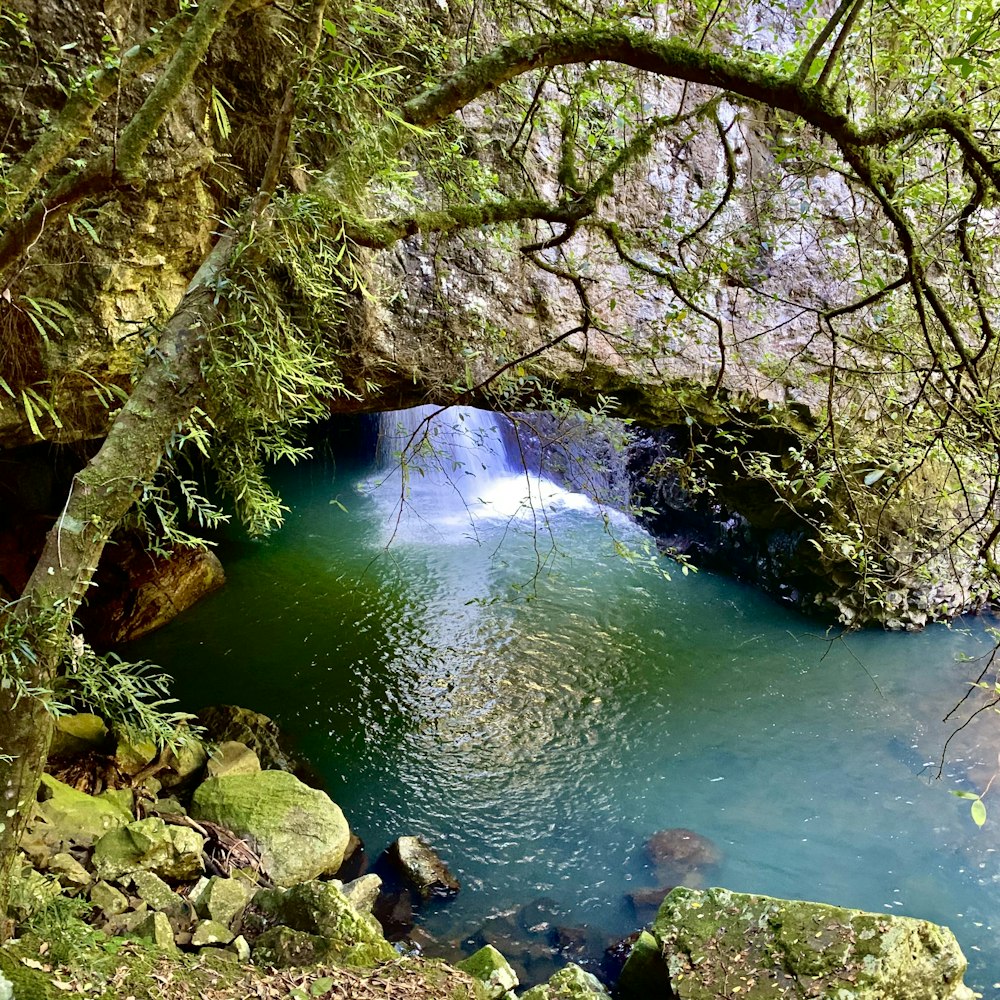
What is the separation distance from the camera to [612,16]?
3311mm

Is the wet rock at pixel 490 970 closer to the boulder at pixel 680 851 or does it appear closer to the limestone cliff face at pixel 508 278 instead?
the boulder at pixel 680 851

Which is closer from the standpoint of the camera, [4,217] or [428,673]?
[4,217]

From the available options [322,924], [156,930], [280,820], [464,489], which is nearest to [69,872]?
[156,930]

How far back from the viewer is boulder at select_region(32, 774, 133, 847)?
3.58 metres

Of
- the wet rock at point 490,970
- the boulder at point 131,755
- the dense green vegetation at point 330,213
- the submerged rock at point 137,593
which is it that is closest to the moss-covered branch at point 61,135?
the dense green vegetation at point 330,213

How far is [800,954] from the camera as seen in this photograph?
340 centimetres

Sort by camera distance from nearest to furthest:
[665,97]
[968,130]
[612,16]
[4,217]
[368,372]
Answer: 1. [4,217]
2. [968,130]
3. [612,16]
4. [368,372]
5. [665,97]

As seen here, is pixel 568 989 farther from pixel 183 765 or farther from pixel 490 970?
pixel 183 765

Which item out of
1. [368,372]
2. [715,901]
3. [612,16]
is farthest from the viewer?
[368,372]

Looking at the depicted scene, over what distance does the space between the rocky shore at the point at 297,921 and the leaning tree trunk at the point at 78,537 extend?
2.08 feet

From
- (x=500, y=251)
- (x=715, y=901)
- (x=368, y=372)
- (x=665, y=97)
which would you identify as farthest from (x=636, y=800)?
(x=665, y=97)

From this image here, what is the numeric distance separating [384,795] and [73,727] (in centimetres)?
211

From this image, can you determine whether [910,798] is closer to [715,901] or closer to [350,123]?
[715,901]

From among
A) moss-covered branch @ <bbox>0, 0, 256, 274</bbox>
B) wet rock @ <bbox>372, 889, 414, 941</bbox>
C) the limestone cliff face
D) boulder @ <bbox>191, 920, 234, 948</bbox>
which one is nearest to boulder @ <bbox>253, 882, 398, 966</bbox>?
boulder @ <bbox>191, 920, 234, 948</bbox>
